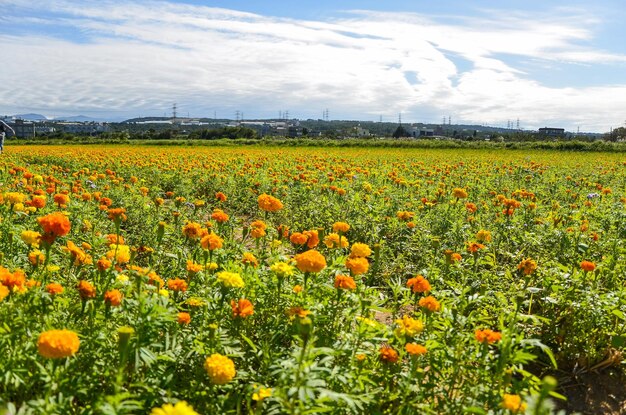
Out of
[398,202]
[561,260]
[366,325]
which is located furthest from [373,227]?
[366,325]

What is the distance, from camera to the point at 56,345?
160 centimetres

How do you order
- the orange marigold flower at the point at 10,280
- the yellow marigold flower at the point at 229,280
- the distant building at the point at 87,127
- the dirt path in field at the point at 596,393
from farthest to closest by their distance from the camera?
the distant building at the point at 87,127
the dirt path in field at the point at 596,393
the yellow marigold flower at the point at 229,280
the orange marigold flower at the point at 10,280

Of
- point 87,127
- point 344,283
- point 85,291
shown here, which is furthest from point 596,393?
point 87,127

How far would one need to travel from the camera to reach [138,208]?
21.2 feet

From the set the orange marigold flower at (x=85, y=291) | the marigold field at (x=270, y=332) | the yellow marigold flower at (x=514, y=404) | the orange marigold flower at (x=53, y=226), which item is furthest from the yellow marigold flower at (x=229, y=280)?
the yellow marigold flower at (x=514, y=404)

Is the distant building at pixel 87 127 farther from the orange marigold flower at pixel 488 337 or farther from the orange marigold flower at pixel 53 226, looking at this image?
the orange marigold flower at pixel 488 337

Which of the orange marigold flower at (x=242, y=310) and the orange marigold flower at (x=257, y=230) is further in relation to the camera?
the orange marigold flower at (x=257, y=230)

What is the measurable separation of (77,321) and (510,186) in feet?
31.5

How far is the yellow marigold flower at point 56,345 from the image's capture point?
1599mm

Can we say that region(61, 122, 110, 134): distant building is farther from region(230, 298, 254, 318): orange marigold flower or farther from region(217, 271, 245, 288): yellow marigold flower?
region(230, 298, 254, 318): orange marigold flower

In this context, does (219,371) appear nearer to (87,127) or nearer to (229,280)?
(229,280)

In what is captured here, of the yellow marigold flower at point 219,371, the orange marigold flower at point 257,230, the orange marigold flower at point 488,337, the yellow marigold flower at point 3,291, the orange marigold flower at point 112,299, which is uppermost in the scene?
the orange marigold flower at point 257,230

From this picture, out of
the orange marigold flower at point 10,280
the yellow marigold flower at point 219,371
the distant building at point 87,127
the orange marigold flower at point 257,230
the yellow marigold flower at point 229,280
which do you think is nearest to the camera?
the yellow marigold flower at point 219,371

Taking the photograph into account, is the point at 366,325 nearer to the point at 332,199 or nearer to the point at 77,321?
the point at 77,321
